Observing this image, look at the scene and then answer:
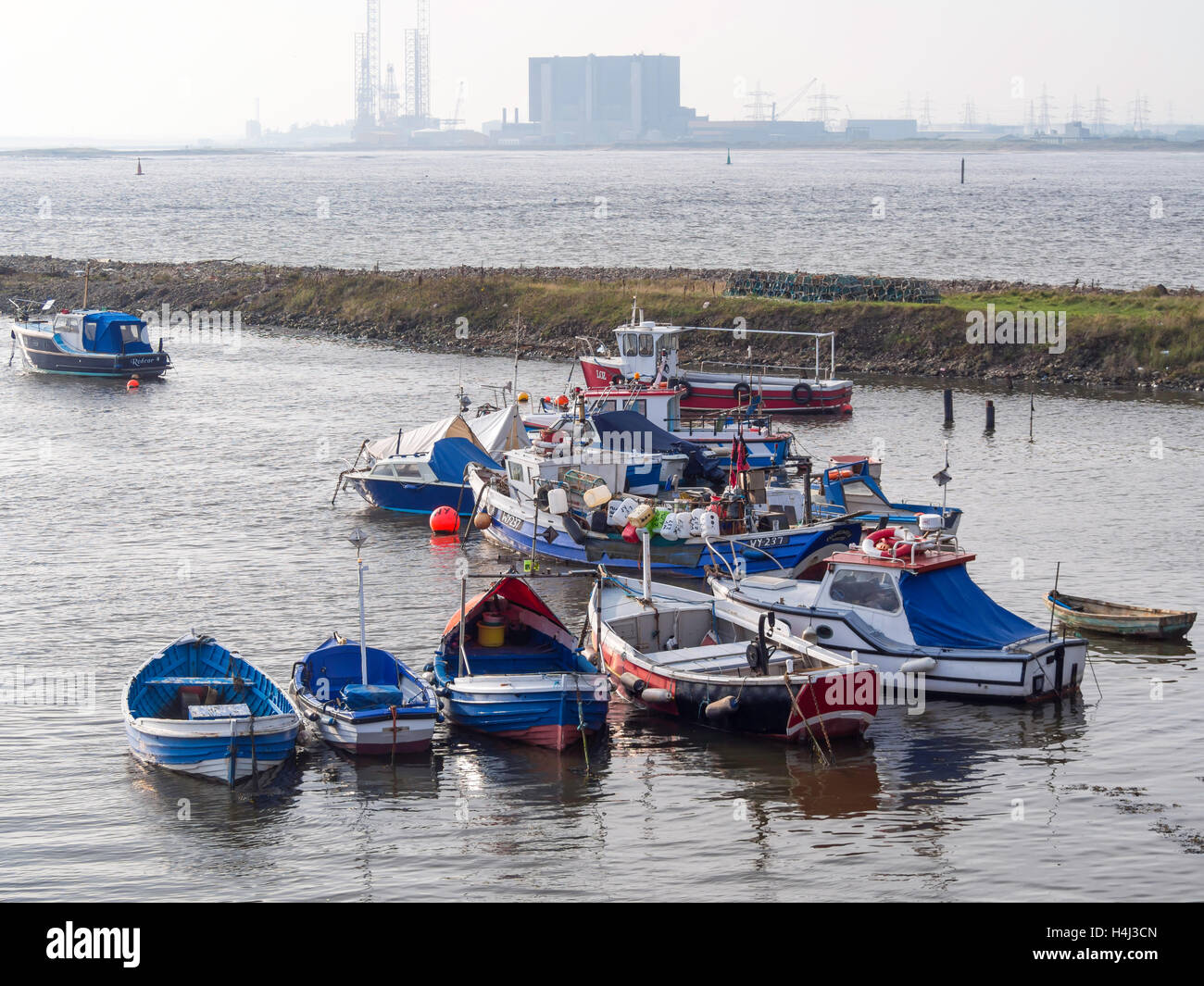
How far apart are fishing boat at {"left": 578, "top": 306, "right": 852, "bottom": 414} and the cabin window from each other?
2139cm

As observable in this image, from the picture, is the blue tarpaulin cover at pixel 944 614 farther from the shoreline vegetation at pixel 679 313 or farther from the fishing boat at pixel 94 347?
the fishing boat at pixel 94 347

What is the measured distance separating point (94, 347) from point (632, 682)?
4791 centimetres

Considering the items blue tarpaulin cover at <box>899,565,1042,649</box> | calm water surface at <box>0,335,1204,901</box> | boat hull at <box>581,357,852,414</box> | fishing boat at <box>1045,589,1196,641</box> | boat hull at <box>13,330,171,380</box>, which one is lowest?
calm water surface at <box>0,335,1204,901</box>

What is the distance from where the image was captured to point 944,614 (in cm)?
2406

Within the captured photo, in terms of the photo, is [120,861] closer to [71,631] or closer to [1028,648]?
[71,631]

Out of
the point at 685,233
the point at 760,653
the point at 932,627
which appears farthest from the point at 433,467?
the point at 685,233

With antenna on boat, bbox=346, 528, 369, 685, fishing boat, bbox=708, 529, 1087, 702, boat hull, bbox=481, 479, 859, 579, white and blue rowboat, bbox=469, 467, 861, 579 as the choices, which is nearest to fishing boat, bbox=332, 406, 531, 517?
white and blue rowboat, bbox=469, 467, 861, 579

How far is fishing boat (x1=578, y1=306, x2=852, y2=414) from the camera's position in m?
46.9

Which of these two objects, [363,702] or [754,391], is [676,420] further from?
[363,702]

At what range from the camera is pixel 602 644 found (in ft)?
82.1

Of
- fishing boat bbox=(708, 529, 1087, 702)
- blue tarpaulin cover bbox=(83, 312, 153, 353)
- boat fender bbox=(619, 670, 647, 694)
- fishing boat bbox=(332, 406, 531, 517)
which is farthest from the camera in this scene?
blue tarpaulin cover bbox=(83, 312, 153, 353)

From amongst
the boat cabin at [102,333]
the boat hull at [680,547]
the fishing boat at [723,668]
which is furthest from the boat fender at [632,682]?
the boat cabin at [102,333]

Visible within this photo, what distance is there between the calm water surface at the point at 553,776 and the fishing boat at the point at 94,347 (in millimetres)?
25139

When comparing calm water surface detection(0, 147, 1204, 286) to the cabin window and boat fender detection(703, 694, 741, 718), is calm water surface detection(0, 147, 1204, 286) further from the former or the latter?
boat fender detection(703, 694, 741, 718)
